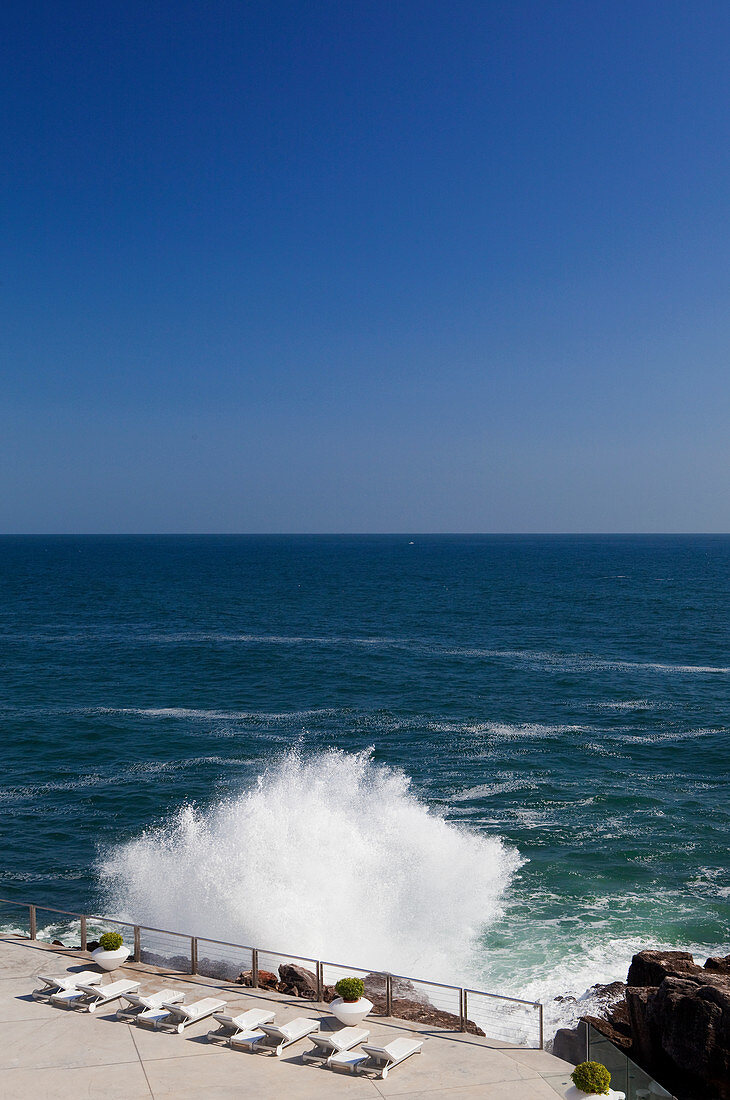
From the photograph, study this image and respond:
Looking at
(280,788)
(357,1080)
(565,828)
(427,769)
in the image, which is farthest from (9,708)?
(357,1080)

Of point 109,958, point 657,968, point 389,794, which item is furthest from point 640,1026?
point 389,794

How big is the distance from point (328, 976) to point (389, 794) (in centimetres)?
1560

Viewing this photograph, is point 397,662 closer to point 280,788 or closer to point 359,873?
point 280,788

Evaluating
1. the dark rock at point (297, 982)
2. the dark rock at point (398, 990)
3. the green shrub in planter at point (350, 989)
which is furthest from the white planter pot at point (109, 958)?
the dark rock at point (398, 990)

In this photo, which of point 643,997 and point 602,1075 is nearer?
point 602,1075

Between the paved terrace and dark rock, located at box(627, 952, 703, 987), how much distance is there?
19.2 feet

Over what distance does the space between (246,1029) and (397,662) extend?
193ft

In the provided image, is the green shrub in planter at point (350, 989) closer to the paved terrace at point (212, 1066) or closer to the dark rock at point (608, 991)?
the paved terrace at point (212, 1066)

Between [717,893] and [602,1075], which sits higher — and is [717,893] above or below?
below

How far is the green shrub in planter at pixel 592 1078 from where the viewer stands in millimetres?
15852

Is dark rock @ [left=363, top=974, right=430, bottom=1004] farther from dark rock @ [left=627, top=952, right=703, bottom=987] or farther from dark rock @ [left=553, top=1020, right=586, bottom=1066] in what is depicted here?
dark rock @ [left=553, top=1020, right=586, bottom=1066]

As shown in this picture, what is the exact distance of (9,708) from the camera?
191 ft

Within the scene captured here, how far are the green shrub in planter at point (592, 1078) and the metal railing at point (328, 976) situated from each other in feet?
9.24

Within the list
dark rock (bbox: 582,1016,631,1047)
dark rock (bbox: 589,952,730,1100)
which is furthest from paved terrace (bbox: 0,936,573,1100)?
dark rock (bbox: 582,1016,631,1047)
